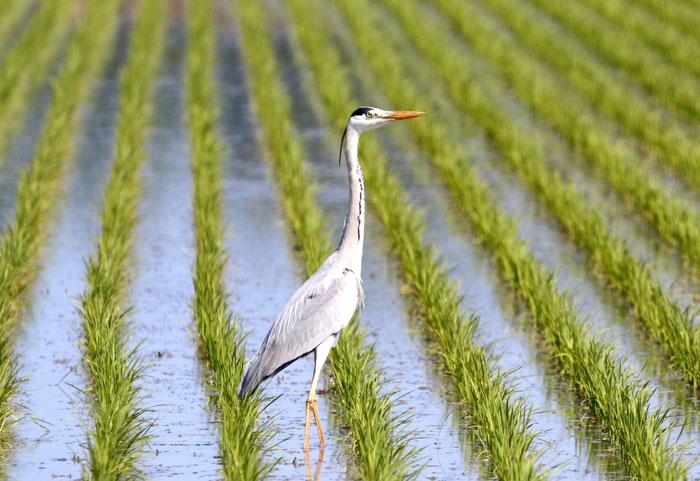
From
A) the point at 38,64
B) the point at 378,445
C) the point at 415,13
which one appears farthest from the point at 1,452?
the point at 415,13

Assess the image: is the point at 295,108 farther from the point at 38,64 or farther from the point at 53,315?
the point at 53,315

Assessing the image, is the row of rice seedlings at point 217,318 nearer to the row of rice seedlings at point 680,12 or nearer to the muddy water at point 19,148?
the muddy water at point 19,148

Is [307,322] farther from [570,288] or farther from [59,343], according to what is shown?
[570,288]

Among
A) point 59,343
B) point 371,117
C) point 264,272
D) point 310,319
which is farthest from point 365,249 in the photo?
point 310,319

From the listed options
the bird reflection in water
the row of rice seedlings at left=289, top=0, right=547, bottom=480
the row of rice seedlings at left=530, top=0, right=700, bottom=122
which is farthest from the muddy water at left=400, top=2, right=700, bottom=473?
the row of rice seedlings at left=530, top=0, right=700, bottom=122

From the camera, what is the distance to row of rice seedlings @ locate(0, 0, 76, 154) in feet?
44.5

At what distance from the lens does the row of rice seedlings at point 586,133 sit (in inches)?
355

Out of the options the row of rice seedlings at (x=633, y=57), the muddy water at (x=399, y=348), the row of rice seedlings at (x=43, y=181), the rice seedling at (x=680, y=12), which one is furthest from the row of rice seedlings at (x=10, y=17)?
the rice seedling at (x=680, y=12)

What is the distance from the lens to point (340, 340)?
20.8 ft

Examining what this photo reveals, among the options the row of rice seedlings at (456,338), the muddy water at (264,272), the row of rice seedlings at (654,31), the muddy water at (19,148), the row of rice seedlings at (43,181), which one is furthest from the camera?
the row of rice seedlings at (654,31)

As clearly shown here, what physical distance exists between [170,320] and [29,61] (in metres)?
9.42

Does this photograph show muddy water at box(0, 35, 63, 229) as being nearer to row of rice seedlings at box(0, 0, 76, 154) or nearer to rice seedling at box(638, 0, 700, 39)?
row of rice seedlings at box(0, 0, 76, 154)

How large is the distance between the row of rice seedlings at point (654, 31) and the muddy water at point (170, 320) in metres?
6.99

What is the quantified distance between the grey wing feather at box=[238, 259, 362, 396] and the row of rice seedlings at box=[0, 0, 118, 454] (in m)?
1.15
